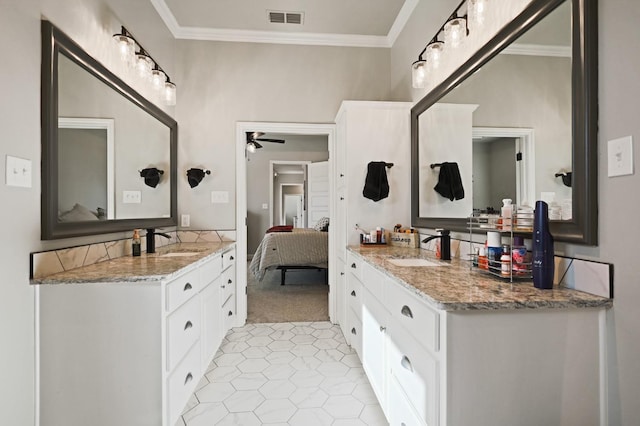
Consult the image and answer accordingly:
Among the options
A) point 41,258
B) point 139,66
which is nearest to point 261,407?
point 41,258

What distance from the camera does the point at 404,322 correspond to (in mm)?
1246

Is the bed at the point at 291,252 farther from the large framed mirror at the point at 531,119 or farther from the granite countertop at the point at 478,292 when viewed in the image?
the granite countertop at the point at 478,292

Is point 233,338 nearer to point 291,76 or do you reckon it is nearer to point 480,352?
point 480,352

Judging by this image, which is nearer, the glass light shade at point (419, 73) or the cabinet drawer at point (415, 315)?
the cabinet drawer at point (415, 315)

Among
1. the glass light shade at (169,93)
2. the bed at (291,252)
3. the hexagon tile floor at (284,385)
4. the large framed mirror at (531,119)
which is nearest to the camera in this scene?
the large framed mirror at (531,119)

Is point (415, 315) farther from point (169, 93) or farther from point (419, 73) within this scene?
point (169, 93)

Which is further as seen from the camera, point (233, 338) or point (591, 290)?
point (233, 338)

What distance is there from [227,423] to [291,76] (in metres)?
2.83

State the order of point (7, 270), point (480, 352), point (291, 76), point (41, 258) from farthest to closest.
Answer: point (291, 76) < point (41, 258) < point (7, 270) < point (480, 352)

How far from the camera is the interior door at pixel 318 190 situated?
605cm

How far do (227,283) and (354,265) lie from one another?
116 cm

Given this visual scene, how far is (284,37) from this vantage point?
2.97 meters

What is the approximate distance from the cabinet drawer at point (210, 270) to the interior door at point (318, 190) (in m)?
3.87

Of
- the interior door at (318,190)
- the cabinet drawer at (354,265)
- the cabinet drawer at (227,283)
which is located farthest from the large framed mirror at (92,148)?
the interior door at (318,190)
